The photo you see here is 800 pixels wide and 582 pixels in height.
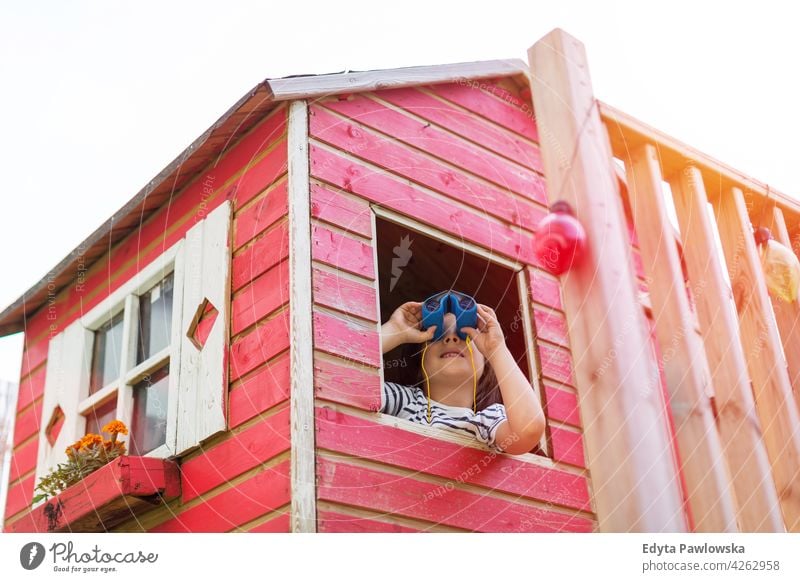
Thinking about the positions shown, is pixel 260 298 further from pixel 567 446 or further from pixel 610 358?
pixel 610 358

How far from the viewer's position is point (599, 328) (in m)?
1.38

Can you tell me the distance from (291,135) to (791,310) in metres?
1.39

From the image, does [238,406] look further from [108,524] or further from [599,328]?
[599,328]

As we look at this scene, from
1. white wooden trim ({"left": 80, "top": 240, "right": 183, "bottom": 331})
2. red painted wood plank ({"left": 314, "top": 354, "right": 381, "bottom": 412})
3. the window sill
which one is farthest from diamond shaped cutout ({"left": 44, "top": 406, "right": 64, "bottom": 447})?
red painted wood plank ({"left": 314, "top": 354, "right": 381, "bottom": 412})

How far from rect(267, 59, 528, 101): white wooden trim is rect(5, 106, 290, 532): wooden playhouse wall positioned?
0.32 feet

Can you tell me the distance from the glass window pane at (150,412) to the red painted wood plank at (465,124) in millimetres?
1114

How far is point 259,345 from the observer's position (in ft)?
8.24

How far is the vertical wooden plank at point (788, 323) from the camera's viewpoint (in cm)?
228

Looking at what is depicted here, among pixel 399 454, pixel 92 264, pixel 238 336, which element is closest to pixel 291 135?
pixel 238 336

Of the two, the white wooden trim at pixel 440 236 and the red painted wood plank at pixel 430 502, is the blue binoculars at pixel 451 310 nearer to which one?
the white wooden trim at pixel 440 236

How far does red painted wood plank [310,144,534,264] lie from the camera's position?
8.85ft

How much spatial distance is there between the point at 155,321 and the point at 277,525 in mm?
1069

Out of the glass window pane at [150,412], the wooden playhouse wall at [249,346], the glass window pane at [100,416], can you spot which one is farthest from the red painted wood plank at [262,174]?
the glass window pane at [100,416]

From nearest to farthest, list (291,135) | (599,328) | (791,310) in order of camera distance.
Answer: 1. (599,328)
2. (791,310)
3. (291,135)
